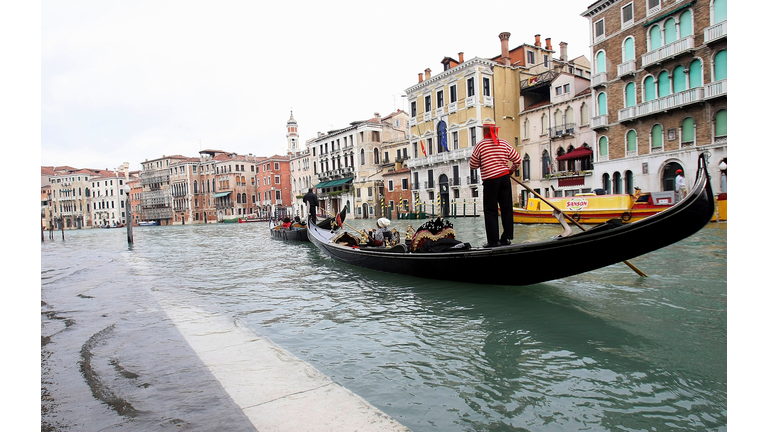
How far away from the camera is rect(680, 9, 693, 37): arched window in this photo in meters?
14.6

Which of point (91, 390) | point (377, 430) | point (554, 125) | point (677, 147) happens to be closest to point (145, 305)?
point (91, 390)

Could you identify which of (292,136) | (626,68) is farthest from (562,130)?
(292,136)

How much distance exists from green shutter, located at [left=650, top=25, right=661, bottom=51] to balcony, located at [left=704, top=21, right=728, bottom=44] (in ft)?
6.01

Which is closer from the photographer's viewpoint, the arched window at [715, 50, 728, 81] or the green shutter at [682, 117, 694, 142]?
the arched window at [715, 50, 728, 81]

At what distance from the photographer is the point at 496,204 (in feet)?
14.9

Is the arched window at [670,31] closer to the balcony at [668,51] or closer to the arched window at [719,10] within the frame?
the balcony at [668,51]

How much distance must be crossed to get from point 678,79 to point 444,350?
1663 centimetres

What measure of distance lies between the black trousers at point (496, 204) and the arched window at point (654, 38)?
15.2 meters

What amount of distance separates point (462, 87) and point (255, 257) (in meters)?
19.1

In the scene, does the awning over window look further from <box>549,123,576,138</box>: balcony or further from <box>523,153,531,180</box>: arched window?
<box>549,123,576,138</box>: balcony

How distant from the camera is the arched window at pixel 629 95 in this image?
1688cm

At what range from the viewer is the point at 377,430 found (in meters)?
1.71

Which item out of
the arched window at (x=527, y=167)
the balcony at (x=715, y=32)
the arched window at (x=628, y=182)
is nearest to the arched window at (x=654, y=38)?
the balcony at (x=715, y=32)

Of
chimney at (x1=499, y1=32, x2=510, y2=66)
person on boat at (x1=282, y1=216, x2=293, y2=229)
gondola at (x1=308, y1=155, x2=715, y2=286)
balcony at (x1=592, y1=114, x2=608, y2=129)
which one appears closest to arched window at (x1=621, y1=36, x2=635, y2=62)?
balcony at (x1=592, y1=114, x2=608, y2=129)
